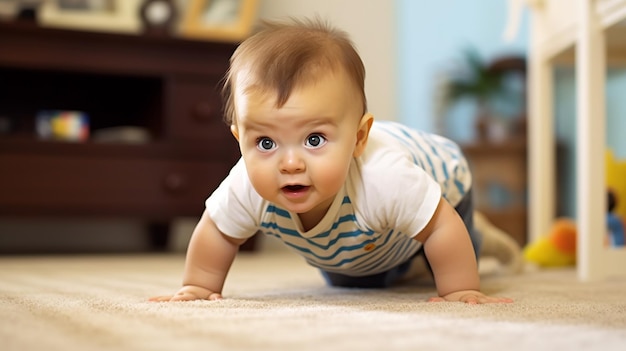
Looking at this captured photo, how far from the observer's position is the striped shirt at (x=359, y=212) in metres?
0.90

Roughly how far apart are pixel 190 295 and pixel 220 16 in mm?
1591

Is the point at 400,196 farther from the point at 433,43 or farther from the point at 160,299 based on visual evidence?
the point at 433,43

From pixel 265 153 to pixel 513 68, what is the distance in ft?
6.11

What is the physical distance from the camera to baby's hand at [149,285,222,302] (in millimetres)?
922

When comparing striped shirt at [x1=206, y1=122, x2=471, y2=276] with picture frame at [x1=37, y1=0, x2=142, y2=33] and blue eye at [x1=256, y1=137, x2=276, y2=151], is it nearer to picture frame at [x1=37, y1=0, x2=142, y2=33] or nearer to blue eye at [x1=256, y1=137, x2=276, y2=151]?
blue eye at [x1=256, y1=137, x2=276, y2=151]

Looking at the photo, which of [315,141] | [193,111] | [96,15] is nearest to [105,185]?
[193,111]

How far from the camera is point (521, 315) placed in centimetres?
78

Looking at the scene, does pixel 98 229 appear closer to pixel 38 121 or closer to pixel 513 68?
pixel 38 121

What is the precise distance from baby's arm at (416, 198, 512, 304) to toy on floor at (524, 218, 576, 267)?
0.74 metres

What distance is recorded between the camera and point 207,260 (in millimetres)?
958

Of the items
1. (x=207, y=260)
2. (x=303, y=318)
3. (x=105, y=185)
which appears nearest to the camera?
(x=303, y=318)

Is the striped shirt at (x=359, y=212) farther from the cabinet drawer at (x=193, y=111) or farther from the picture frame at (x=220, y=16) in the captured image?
the picture frame at (x=220, y=16)

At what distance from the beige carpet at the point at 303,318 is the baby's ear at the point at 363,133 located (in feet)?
0.56

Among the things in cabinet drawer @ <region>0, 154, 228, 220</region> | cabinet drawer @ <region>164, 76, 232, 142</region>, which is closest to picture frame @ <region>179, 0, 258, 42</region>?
cabinet drawer @ <region>164, 76, 232, 142</region>
